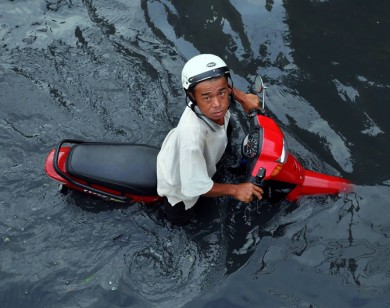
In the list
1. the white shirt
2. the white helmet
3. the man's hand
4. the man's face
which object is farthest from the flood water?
the white helmet

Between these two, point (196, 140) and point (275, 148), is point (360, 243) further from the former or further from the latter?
point (196, 140)

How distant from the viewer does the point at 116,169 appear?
4.00m

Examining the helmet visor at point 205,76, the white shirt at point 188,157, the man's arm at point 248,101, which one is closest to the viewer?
the helmet visor at point 205,76

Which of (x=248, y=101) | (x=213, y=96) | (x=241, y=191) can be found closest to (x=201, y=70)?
(x=213, y=96)

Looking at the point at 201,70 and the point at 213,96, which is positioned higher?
the point at 201,70

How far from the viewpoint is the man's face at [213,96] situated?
3.29 metres

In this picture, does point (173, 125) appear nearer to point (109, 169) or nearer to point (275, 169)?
point (109, 169)

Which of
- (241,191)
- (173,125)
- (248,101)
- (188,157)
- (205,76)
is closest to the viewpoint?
(205,76)

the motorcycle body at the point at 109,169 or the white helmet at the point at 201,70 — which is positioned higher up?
the white helmet at the point at 201,70

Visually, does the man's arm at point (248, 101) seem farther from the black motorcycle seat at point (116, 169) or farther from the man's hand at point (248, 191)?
the black motorcycle seat at point (116, 169)

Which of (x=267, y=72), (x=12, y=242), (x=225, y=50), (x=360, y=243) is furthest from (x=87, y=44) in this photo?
(x=360, y=243)

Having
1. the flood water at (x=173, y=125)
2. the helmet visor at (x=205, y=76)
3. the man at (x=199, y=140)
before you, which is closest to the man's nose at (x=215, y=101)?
the man at (x=199, y=140)

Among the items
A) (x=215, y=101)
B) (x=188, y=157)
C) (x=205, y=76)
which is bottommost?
(x=188, y=157)

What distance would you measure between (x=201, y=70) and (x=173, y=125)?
1883 millimetres
